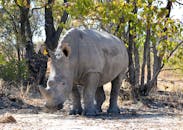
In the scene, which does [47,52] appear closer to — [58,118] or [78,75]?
[78,75]

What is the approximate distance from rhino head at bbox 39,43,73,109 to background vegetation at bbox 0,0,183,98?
2151 mm

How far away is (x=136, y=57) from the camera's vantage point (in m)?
15.8

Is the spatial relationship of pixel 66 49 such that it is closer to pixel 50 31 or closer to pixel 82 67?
pixel 82 67

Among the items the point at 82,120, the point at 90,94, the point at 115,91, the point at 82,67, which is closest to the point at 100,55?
the point at 82,67

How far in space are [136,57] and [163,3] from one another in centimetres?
292

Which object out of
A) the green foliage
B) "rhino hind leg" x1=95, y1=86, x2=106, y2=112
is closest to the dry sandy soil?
"rhino hind leg" x1=95, y1=86, x2=106, y2=112

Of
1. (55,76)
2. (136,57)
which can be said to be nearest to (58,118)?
(55,76)

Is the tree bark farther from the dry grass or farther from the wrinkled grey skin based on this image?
the wrinkled grey skin

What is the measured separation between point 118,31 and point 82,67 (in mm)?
4146

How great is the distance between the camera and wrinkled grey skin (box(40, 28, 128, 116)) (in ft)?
31.8

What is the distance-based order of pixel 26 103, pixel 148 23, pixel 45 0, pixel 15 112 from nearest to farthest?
pixel 15 112 → pixel 148 23 → pixel 26 103 → pixel 45 0

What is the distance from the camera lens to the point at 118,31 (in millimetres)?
14102

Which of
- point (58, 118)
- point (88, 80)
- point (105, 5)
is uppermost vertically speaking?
point (105, 5)

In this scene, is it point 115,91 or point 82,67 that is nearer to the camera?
point 82,67
